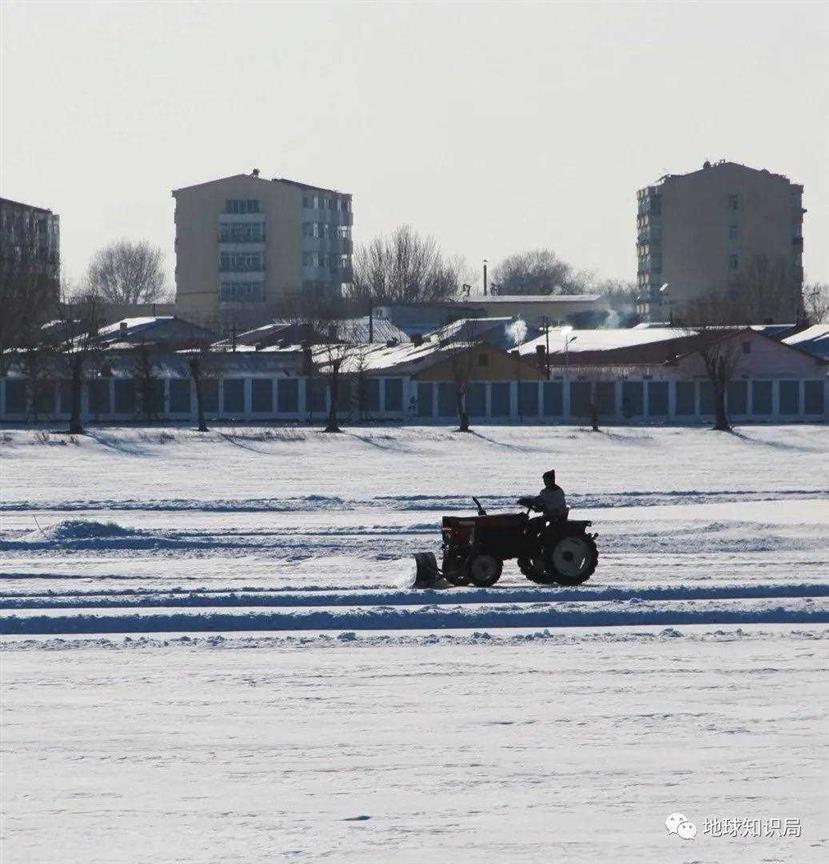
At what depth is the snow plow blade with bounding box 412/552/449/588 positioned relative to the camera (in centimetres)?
1994

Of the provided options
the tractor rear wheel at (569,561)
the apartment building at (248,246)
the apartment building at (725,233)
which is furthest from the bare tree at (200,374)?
the apartment building at (725,233)

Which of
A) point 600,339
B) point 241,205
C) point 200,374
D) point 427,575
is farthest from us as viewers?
point 241,205

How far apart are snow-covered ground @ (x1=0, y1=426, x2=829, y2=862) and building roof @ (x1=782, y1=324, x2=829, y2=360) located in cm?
6522

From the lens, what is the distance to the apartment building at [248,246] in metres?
146

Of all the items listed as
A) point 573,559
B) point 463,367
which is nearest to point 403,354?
point 463,367

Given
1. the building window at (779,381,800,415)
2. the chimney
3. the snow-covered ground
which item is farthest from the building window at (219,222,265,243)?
the snow-covered ground

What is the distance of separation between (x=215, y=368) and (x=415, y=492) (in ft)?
153

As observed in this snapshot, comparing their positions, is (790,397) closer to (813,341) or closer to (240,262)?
(813,341)

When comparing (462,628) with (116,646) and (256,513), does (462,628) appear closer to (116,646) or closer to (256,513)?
(116,646)

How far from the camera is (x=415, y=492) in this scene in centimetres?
3816

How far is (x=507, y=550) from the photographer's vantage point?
787 inches

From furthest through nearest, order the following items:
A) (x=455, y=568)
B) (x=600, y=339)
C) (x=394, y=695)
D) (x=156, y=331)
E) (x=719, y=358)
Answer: (x=156, y=331) → (x=600, y=339) → (x=719, y=358) → (x=455, y=568) → (x=394, y=695)

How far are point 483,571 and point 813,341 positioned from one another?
7800 centimetres

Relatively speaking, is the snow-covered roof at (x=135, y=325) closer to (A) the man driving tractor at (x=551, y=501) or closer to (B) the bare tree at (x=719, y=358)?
(B) the bare tree at (x=719, y=358)
